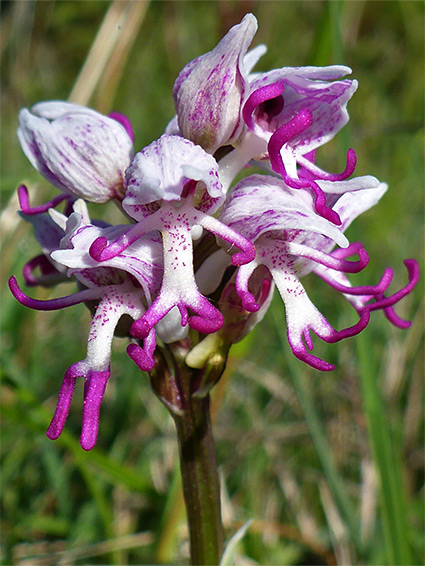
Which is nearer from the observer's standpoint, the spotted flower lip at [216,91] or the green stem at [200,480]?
the spotted flower lip at [216,91]

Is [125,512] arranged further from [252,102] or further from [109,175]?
[252,102]

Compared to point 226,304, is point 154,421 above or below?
below

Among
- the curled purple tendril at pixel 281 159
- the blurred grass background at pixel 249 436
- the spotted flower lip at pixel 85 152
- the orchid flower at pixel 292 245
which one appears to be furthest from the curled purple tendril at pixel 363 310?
the spotted flower lip at pixel 85 152

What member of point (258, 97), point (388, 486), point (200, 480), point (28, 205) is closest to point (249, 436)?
point (388, 486)

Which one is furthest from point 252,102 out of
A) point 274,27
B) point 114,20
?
point 274,27

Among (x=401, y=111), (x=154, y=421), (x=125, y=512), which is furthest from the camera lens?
(x=401, y=111)

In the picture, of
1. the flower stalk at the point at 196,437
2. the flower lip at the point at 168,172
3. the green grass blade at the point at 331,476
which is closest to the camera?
the flower lip at the point at 168,172

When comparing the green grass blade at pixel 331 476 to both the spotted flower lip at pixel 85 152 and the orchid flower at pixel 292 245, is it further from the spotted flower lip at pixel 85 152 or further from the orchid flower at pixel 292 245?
the spotted flower lip at pixel 85 152

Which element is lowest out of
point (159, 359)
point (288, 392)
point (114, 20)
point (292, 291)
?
point (288, 392)

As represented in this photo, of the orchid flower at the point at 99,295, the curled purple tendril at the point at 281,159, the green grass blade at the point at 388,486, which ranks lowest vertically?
the green grass blade at the point at 388,486
